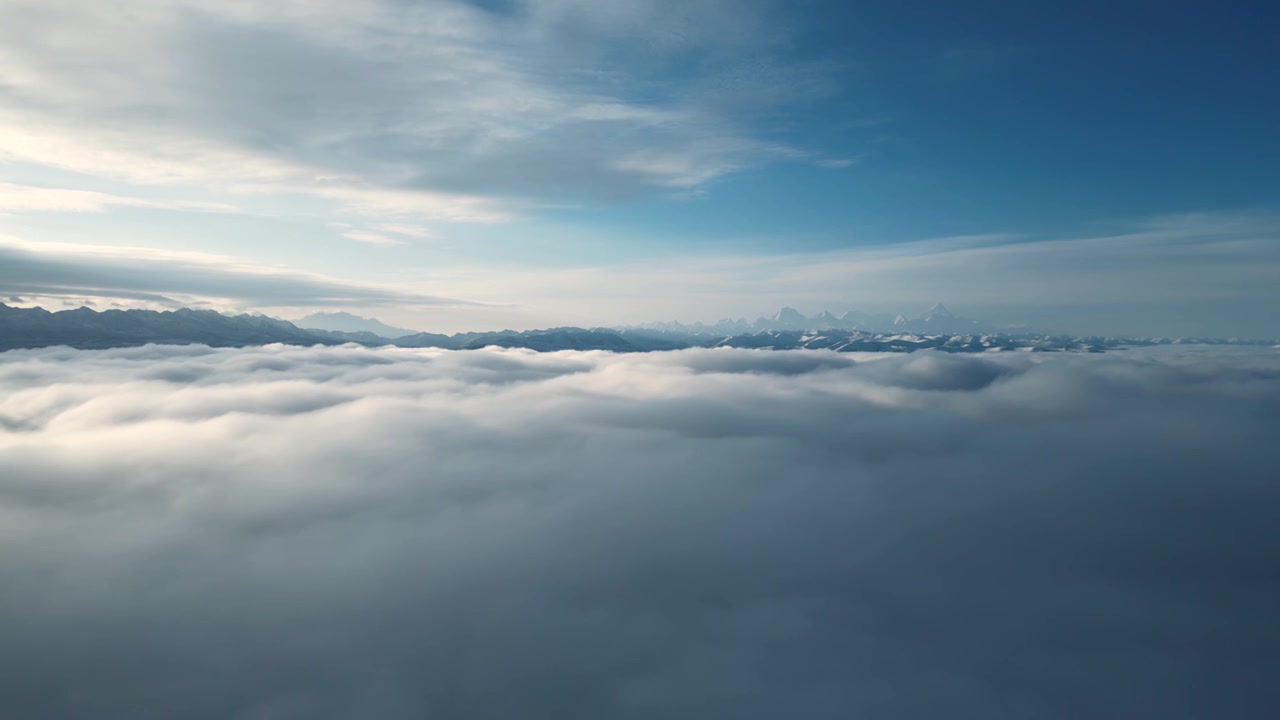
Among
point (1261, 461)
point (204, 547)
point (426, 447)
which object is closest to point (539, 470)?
point (426, 447)

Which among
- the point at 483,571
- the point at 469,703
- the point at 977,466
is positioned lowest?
the point at 469,703

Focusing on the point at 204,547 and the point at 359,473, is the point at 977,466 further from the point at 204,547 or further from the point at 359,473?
the point at 204,547

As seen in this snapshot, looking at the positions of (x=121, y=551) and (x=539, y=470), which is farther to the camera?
Answer: (x=539, y=470)

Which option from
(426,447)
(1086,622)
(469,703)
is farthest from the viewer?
(426,447)

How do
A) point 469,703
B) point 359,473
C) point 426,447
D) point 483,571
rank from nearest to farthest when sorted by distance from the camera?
1. point 469,703
2. point 483,571
3. point 359,473
4. point 426,447

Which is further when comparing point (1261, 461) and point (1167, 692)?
point (1261, 461)

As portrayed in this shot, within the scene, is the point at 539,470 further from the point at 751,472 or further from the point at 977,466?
the point at 977,466

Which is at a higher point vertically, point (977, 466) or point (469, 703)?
point (977, 466)

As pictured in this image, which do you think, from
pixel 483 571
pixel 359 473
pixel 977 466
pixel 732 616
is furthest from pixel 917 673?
pixel 359 473

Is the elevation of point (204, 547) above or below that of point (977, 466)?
below
